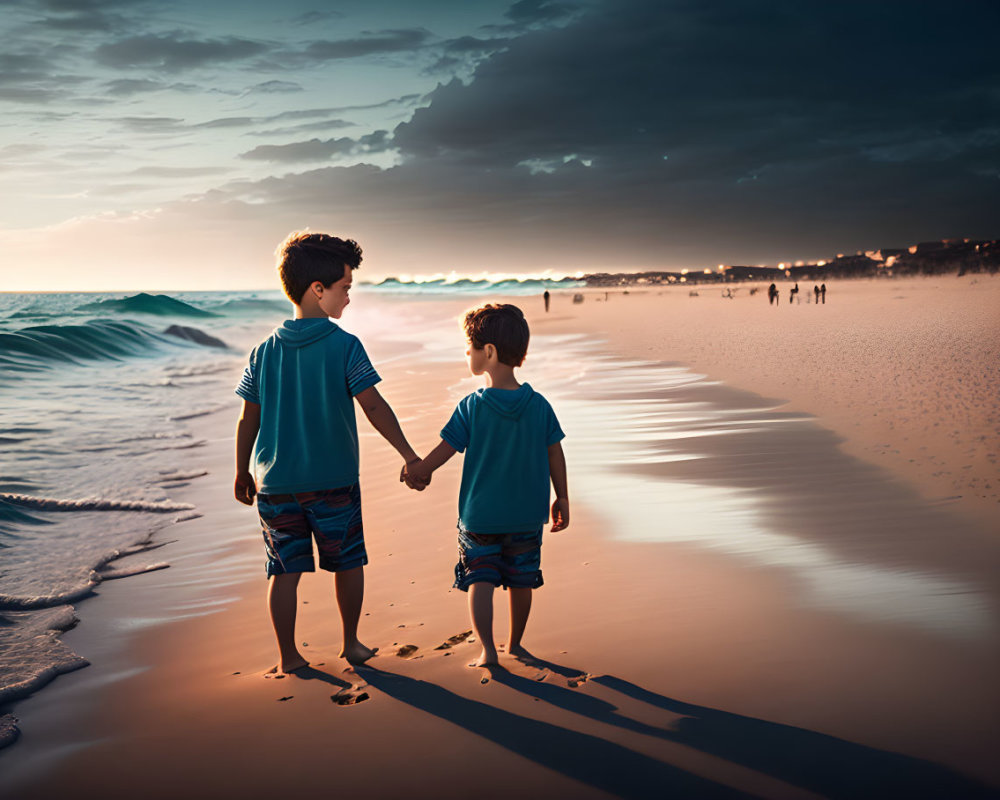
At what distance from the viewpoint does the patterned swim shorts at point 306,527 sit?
3.26 meters

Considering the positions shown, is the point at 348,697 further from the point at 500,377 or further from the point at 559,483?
the point at 500,377

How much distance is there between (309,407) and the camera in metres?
3.26

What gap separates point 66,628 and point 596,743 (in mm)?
3208

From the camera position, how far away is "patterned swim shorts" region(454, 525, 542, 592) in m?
3.14

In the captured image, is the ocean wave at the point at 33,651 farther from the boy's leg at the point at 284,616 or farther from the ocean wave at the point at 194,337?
the ocean wave at the point at 194,337

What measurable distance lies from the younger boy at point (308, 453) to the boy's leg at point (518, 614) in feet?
2.16

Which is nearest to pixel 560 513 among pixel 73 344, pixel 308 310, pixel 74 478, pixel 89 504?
pixel 308 310

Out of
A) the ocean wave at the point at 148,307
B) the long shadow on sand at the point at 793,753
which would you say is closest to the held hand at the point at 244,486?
the long shadow on sand at the point at 793,753

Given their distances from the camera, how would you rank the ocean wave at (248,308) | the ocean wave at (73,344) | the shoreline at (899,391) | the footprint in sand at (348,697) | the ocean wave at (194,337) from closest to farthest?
the footprint in sand at (348,697) → the shoreline at (899,391) → the ocean wave at (73,344) → the ocean wave at (194,337) → the ocean wave at (248,308)

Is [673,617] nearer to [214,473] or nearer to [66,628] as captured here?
[66,628]

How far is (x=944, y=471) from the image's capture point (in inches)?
247

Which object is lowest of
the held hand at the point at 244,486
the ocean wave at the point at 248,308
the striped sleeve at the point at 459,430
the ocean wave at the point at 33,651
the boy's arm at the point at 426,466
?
the ocean wave at the point at 33,651

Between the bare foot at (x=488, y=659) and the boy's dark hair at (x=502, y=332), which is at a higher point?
the boy's dark hair at (x=502, y=332)

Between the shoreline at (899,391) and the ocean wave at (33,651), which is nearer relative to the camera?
the ocean wave at (33,651)
